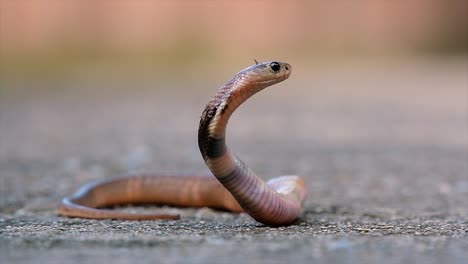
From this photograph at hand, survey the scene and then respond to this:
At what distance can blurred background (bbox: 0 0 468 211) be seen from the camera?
5.81m

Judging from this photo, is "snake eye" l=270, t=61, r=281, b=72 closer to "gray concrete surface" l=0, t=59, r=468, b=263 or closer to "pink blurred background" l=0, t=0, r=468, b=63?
"gray concrete surface" l=0, t=59, r=468, b=263

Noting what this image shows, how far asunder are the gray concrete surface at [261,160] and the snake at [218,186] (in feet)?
0.27

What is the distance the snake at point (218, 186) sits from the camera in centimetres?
284

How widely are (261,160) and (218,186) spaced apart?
2.05m

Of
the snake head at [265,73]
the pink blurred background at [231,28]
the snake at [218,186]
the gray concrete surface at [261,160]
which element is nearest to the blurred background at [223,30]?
the pink blurred background at [231,28]

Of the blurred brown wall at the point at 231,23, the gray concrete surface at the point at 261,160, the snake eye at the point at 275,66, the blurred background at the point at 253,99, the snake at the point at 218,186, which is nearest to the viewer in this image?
the gray concrete surface at the point at 261,160

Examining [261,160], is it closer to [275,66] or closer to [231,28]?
[275,66]

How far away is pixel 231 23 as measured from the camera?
74.0ft

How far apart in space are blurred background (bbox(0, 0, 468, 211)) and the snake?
0.48 metres

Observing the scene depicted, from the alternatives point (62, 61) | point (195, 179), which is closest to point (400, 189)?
point (195, 179)

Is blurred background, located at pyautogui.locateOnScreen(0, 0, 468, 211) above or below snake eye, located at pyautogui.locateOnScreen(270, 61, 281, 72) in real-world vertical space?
above

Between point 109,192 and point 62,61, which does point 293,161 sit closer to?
point 109,192

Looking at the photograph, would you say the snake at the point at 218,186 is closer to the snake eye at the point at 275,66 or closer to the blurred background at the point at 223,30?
the snake eye at the point at 275,66

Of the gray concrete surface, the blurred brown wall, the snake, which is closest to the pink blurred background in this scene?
the blurred brown wall
